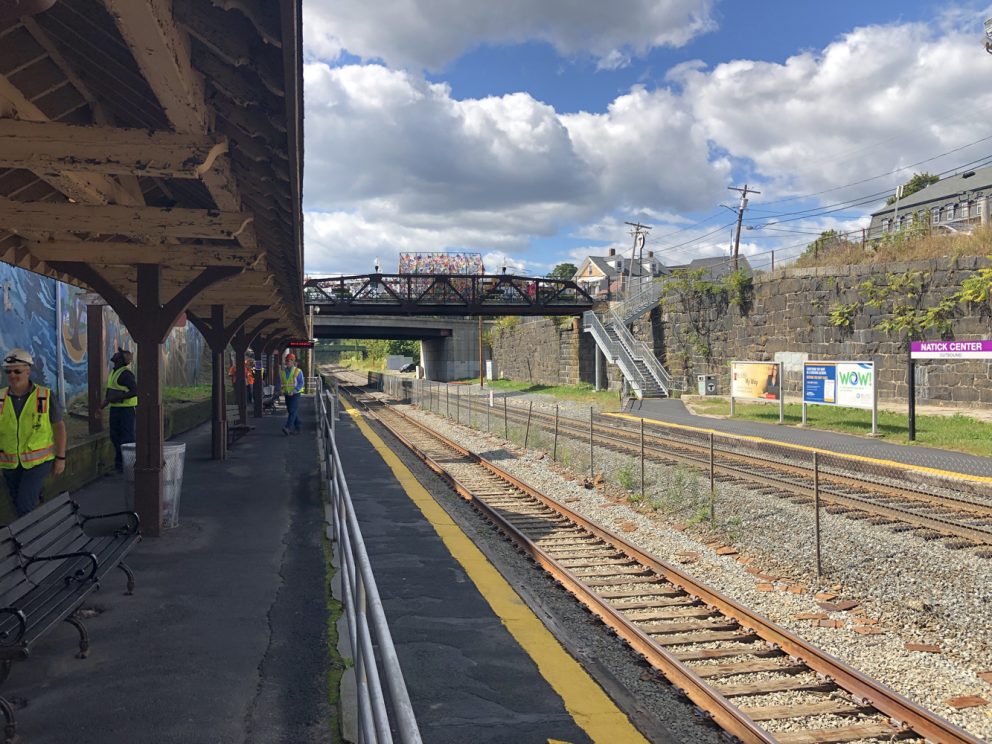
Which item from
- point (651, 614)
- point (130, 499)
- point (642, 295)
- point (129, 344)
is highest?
point (642, 295)

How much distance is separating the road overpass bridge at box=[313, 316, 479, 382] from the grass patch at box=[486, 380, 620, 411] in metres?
10.0

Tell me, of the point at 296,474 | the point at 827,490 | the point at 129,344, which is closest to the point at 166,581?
the point at 296,474

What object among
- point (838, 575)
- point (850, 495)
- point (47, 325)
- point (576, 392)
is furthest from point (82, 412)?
point (576, 392)

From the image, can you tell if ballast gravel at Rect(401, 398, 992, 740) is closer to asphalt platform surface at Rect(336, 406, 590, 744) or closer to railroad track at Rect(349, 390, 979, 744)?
railroad track at Rect(349, 390, 979, 744)

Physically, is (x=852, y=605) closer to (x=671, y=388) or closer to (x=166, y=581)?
(x=166, y=581)

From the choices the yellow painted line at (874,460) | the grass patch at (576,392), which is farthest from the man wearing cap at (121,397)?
the grass patch at (576,392)

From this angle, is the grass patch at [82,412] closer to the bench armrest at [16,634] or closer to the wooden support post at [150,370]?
the wooden support post at [150,370]

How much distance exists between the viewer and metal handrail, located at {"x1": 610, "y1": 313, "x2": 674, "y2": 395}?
31125 mm

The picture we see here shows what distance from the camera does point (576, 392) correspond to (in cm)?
Result: 3706

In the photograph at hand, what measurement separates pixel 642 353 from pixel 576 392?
4946 millimetres

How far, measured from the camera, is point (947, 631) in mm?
6254

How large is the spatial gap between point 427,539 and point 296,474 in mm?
3746

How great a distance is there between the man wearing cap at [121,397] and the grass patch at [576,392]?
1955 cm

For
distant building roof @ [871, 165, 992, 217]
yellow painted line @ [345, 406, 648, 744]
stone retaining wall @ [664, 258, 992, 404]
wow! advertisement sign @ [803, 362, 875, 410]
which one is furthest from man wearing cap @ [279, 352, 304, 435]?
distant building roof @ [871, 165, 992, 217]
